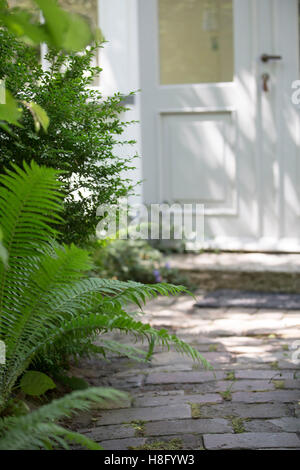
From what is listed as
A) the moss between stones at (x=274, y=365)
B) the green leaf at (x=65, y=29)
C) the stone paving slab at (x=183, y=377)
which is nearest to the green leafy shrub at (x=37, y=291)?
the stone paving slab at (x=183, y=377)

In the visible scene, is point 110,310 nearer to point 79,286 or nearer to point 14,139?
point 79,286

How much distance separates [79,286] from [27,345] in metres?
0.28

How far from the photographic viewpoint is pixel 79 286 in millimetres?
2344

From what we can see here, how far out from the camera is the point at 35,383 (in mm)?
2312

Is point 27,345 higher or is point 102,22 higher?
point 102,22

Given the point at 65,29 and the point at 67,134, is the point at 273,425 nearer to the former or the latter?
the point at 67,134

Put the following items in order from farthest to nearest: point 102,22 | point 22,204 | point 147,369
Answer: point 102,22 → point 147,369 → point 22,204

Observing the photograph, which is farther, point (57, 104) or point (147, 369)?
point (147, 369)

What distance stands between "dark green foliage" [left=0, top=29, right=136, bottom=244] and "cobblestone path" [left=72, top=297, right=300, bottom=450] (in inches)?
30.3

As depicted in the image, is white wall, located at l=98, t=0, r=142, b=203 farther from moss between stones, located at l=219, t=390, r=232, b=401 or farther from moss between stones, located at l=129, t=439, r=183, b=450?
moss between stones, located at l=129, t=439, r=183, b=450

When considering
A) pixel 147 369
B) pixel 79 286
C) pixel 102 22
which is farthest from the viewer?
pixel 102 22

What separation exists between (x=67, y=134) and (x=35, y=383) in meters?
1.00

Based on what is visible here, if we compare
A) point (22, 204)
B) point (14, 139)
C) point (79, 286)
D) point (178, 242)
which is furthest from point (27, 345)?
point (178, 242)

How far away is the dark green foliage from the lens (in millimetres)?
2566
